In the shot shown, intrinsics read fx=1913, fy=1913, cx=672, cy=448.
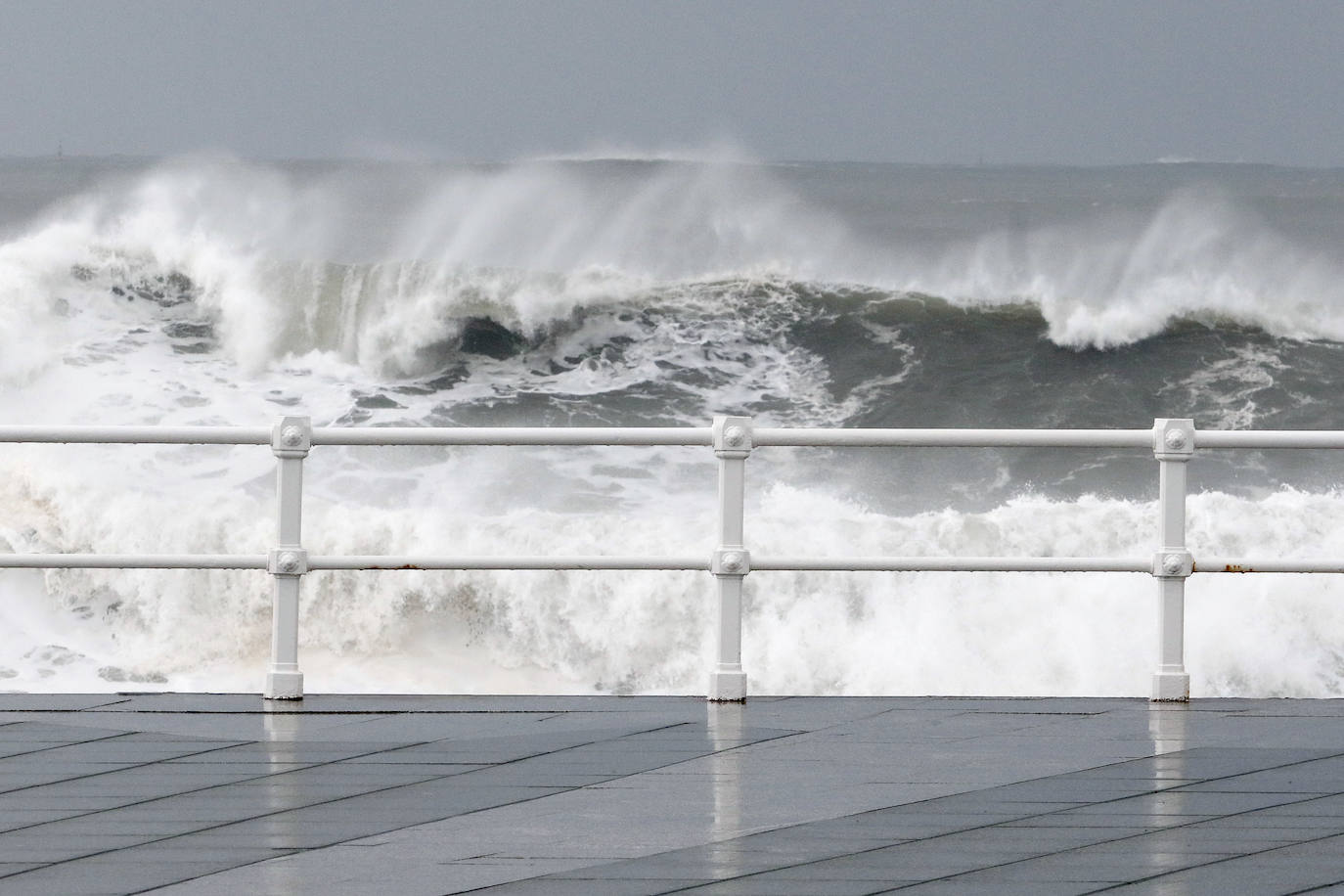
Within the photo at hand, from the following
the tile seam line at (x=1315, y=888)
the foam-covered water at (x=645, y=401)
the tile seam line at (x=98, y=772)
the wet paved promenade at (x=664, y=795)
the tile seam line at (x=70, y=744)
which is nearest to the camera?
the tile seam line at (x=1315, y=888)

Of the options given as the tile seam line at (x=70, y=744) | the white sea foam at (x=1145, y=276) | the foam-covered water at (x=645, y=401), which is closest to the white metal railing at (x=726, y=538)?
the tile seam line at (x=70, y=744)

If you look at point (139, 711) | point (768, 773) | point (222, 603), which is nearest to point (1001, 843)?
point (768, 773)

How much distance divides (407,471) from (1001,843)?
17.2 meters

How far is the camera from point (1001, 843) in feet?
14.2

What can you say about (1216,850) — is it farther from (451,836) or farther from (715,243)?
(715,243)

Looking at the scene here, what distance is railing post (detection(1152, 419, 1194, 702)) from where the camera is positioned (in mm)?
6594

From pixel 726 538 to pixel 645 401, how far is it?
63.0 ft

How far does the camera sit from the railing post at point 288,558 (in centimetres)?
656

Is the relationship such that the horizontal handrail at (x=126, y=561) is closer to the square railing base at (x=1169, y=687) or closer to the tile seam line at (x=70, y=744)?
the tile seam line at (x=70, y=744)

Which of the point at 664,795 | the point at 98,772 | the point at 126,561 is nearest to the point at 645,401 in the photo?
the point at 126,561

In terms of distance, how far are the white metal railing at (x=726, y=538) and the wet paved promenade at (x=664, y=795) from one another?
0.83ft

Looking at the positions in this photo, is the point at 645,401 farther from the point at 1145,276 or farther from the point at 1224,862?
the point at 1224,862

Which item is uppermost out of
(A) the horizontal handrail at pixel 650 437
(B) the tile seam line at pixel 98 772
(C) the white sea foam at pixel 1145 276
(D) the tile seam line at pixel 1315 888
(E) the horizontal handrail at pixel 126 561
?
(C) the white sea foam at pixel 1145 276

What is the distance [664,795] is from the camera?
4.96m
